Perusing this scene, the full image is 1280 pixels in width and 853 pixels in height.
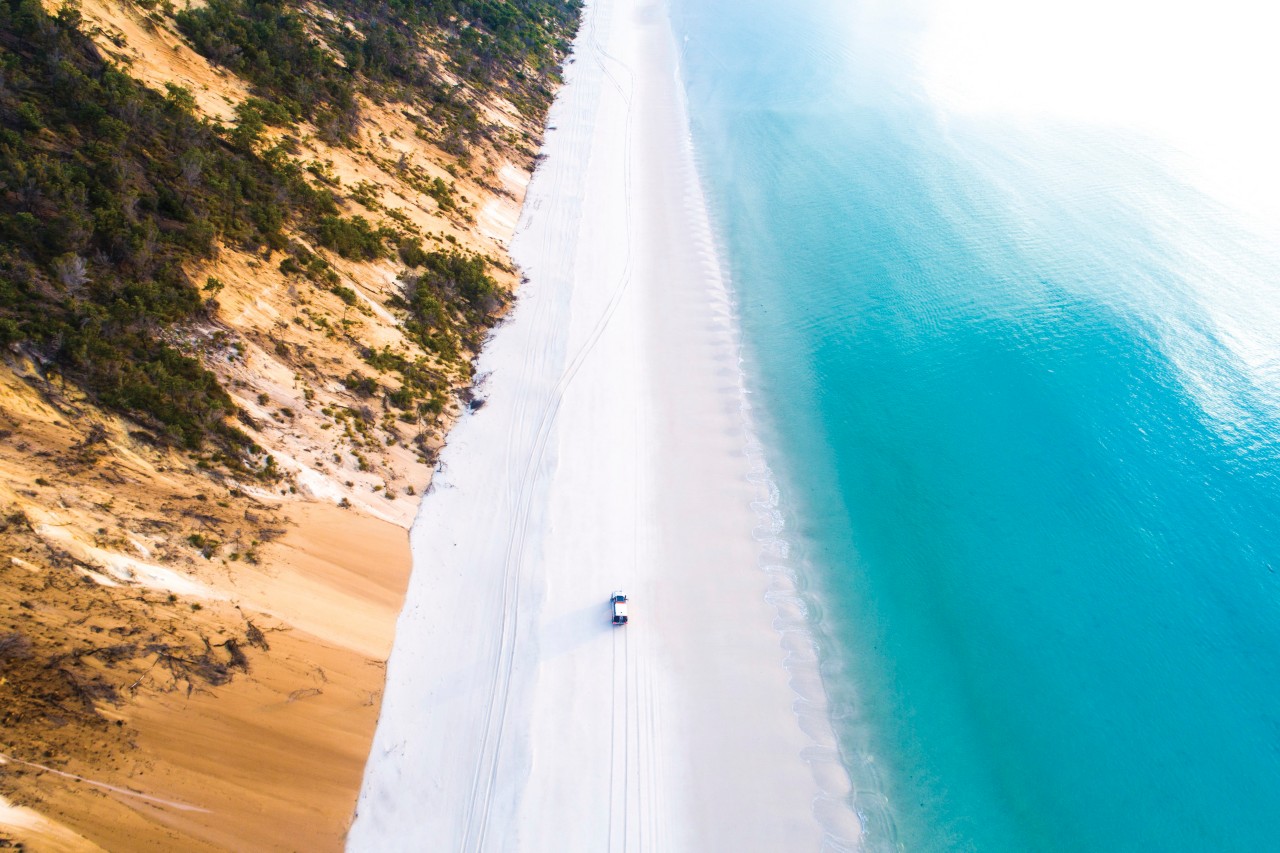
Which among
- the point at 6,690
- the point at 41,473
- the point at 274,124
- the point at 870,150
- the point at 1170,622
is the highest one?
the point at 870,150

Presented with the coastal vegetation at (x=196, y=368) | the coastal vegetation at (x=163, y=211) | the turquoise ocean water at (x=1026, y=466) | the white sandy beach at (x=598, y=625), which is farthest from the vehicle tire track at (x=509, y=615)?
the turquoise ocean water at (x=1026, y=466)

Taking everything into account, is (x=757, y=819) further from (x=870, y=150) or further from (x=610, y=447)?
(x=870, y=150)

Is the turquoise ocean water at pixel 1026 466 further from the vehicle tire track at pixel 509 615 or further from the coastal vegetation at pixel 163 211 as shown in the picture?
the coastal vegetation at pixel 163 211

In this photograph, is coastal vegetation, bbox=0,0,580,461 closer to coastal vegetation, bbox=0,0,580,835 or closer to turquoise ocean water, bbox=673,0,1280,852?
coastal vegetation, bbox=0,0,580,835

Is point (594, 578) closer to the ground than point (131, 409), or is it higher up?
closer to the ground

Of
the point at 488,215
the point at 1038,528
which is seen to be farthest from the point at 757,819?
the point at 488,215
